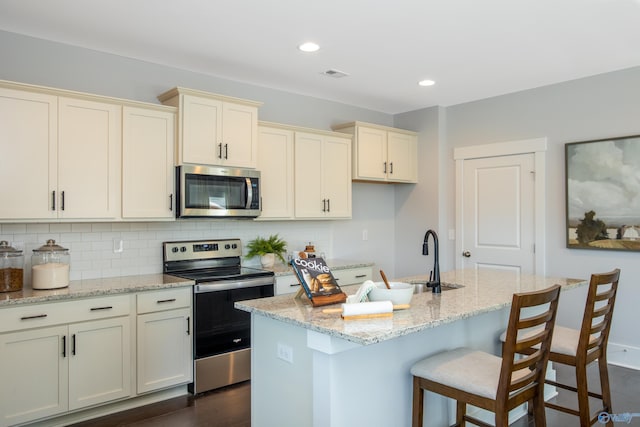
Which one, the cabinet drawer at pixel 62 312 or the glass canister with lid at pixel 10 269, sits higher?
the glass canister with lid at pixel 10 269

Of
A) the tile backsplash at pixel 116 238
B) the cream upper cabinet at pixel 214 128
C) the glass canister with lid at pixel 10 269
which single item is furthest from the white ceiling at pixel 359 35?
the glass canister with lid at pixel 10 269

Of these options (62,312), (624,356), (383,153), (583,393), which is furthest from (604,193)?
(62,312)

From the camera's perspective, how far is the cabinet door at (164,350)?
3.27 m

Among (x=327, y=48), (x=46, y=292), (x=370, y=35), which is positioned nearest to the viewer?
(x=46, y=292)

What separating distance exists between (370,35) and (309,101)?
68.0 inches

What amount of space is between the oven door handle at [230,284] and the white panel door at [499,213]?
2.51 metres

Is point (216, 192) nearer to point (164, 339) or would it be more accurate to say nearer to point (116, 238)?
point (116, 238)

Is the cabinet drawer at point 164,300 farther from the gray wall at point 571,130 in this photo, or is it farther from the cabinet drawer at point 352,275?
the gray wall at point 571,130

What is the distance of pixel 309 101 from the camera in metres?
4.97

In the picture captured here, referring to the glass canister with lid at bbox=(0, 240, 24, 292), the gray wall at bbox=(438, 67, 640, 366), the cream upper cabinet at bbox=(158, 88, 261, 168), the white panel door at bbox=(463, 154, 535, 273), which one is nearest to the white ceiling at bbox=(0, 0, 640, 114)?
the gray wall at bbox=(438, 67, 640, 366)

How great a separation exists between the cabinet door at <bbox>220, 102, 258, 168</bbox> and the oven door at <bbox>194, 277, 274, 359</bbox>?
39.6 inches

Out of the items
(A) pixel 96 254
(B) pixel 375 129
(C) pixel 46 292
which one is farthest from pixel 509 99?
(C) pixel 46 292

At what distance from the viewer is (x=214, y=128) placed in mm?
3758

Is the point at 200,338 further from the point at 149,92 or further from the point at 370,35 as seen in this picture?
the point at 370,35
